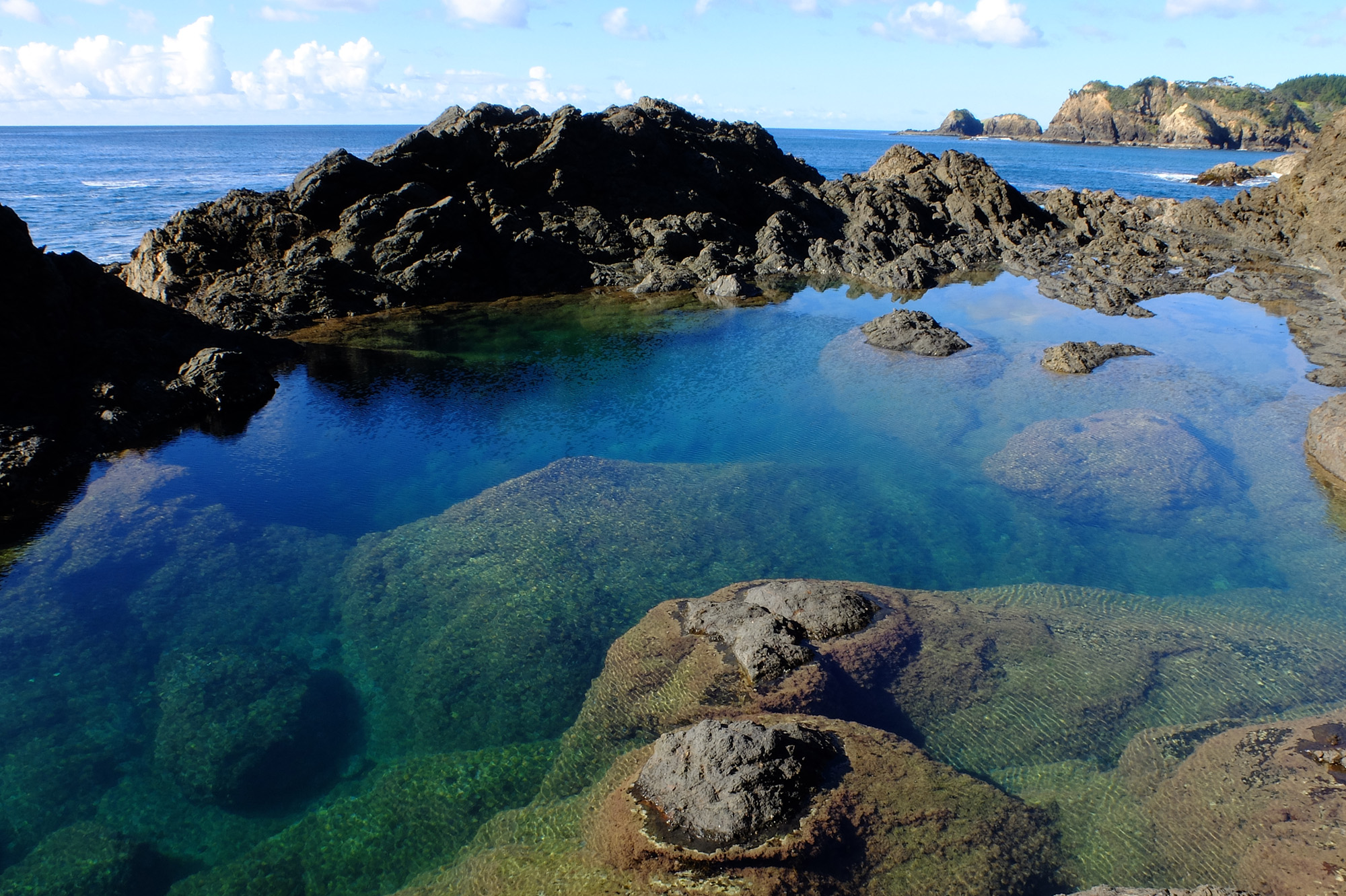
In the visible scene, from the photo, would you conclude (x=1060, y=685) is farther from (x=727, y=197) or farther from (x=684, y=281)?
(x=727, y=197)

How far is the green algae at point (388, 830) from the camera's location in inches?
221

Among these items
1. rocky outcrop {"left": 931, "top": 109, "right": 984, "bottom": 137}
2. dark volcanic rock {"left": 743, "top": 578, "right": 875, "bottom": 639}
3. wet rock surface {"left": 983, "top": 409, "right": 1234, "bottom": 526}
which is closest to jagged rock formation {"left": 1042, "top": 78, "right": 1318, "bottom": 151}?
rocky outcrop {"left": 931, "top": 109, "right": 984, "bottom": 137}

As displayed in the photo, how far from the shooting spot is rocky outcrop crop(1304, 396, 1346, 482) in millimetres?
11312

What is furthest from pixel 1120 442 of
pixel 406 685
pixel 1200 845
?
pixel 406 685

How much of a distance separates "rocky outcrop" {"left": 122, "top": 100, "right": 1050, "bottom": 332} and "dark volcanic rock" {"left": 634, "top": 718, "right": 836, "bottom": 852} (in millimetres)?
18256

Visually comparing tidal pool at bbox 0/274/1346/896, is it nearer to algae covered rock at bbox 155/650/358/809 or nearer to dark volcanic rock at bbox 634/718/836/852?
algae covered rock at bbox 155/650/358/809

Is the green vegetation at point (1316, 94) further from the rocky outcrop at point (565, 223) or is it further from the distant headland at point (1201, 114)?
the rocky outcrop at point (565, 223)

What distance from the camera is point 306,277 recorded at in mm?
20391

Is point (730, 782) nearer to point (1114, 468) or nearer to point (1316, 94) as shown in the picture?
point (1114, 468)

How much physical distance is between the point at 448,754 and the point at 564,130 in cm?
2389

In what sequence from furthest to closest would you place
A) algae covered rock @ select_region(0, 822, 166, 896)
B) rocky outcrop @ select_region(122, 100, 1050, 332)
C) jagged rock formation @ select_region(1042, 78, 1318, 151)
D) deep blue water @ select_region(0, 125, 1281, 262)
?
jagged rock formation @ select_region(1042, 78, 1318, 151) → deep blue water @ select_region(0, 125, 1281, 262) → rocky outcrop @ select_region(122, 100, 1050, 332) → algae covered rock @ select_region(0, 822, 166, 896)

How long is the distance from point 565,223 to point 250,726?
848 inches

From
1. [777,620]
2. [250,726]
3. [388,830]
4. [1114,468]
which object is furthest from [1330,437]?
[250,726]

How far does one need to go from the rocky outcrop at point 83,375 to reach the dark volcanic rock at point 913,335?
14.2 metres
